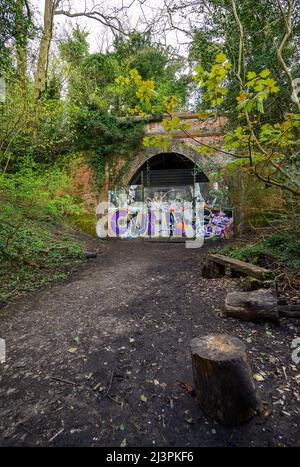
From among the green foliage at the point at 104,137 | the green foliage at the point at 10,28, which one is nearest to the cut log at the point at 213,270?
the green foliage at the point at 10,28

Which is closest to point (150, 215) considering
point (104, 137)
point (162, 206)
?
point (162, 206)

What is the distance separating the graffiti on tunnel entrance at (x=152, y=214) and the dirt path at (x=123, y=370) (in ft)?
19.6

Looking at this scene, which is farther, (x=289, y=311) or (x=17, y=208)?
(x=17, y=208)

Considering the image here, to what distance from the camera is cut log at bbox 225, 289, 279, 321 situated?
2.49m

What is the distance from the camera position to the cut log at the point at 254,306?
249cm

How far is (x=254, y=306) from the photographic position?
2.53 m

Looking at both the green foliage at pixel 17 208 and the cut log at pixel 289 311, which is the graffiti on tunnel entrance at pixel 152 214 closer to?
the green foliage at pixel 17 208

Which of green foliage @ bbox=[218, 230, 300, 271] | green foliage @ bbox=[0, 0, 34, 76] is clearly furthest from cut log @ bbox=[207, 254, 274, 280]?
green foliage @ bbox=[0, 0, 34, 76]

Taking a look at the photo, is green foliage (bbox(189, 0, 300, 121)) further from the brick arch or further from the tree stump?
the tree stump

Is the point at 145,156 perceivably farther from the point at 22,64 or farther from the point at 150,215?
the point at 22,64

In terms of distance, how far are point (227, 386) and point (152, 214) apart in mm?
8754

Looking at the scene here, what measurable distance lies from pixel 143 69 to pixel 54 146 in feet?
20.2

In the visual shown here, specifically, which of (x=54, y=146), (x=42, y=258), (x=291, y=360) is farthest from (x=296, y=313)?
(x=54, y=146)

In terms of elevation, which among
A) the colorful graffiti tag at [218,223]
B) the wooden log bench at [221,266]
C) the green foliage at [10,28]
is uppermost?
the green foliage at [10,28]
